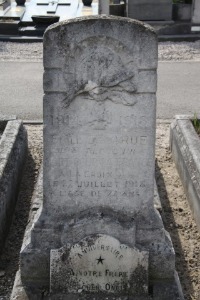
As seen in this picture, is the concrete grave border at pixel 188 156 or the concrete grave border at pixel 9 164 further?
the concrete grave border at pixel 188 156

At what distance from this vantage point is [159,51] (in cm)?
1355

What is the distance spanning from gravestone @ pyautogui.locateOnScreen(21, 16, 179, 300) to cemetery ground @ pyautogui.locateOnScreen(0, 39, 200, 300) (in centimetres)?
37

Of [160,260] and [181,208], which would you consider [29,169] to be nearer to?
[181,208]

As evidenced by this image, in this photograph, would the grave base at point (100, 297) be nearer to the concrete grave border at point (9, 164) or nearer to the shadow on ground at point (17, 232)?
the shadow on ground at point (17, 232)

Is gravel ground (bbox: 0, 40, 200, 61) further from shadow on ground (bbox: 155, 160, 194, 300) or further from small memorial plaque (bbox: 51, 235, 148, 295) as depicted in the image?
small memorial plaque (bbox: 51, 235, 148, 295)

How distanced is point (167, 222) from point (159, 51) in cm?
797

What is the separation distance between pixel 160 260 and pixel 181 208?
63.2 inches

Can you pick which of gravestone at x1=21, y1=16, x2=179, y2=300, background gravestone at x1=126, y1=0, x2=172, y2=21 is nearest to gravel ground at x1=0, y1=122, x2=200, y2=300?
gravestone at x1=21, y1=16, x2=179, y2=300

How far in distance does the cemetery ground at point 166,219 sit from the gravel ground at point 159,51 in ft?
16.0

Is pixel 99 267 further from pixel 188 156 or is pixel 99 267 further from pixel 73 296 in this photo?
pixel 188 156

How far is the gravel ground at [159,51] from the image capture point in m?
13.1

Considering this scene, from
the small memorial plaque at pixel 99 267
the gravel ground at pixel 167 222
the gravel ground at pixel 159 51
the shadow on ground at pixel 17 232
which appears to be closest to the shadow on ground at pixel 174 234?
the gravel ground at pixel 167 222

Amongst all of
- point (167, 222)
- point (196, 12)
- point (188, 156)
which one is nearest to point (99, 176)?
point (167, 222)

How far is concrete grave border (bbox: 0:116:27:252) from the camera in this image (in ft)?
19.1
